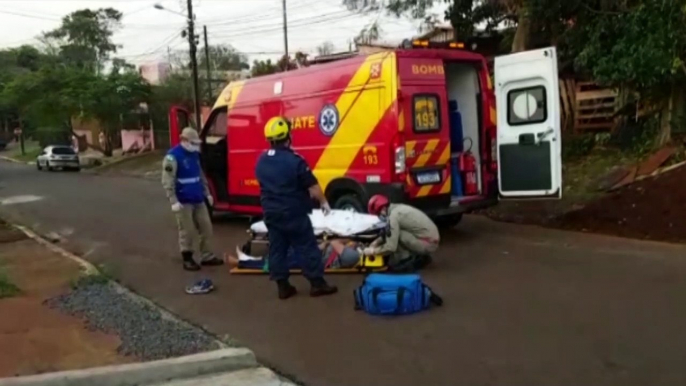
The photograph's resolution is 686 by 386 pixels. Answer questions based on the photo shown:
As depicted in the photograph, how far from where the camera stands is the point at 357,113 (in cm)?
966

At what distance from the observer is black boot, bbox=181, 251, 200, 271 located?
916cm

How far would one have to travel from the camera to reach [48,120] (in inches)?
1754

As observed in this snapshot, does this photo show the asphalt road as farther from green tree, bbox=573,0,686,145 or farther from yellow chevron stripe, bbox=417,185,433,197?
green tree, bbox=573,0,686,145

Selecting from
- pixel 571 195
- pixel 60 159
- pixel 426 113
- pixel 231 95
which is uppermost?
pixel 231 95

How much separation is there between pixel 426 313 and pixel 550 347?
1356mm

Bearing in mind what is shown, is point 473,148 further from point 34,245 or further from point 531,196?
point 34,245

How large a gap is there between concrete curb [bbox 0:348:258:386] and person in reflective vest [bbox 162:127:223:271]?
12.5 ft

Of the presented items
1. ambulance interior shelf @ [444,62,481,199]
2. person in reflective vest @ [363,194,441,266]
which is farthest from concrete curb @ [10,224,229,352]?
ambulance interior shelf @ [444,62,481,199]

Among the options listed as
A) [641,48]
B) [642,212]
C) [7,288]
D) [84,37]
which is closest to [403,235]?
[7,288]

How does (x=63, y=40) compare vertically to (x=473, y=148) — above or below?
above

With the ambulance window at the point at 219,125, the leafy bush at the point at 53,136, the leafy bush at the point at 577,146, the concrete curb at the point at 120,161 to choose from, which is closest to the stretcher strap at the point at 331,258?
the ambulance window at the point at 219,125

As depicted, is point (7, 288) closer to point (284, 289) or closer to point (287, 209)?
point (284, 289)

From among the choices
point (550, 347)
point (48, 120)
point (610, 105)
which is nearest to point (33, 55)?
point (48, 120)

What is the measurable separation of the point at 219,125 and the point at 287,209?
18.9 ft
